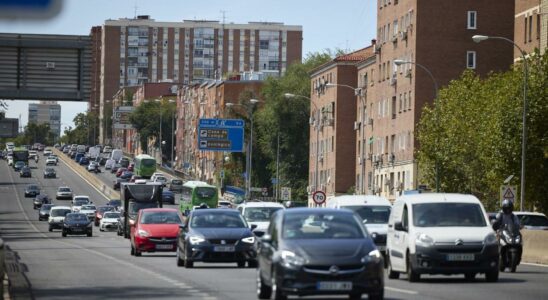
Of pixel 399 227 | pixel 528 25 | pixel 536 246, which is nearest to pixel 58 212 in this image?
pixel 528 25

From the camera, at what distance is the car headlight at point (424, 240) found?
1158 inches

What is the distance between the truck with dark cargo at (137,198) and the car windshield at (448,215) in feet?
171

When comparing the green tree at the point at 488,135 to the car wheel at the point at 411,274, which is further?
the green tree at the point at 488,135

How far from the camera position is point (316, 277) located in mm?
21906

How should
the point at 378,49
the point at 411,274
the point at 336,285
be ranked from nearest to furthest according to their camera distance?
the point at 336,285 < the point at 411,274 < the point at 378,49

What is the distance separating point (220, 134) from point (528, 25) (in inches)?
972

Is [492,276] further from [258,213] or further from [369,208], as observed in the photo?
[258,213]

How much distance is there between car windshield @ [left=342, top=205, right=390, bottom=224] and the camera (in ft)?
132

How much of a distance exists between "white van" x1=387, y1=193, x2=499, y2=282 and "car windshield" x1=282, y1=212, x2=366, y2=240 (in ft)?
20.2

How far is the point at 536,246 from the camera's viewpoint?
44.9 meters

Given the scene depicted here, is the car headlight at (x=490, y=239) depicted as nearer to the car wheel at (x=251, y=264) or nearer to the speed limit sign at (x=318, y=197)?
the car wheel at (x=251, y=264)

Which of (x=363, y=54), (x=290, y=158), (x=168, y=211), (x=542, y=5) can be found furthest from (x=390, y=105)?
(x=168, y=211)

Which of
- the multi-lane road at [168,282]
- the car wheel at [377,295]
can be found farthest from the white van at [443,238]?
the car wheel at [377,295]

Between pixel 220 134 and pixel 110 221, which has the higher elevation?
pixel 220 134
